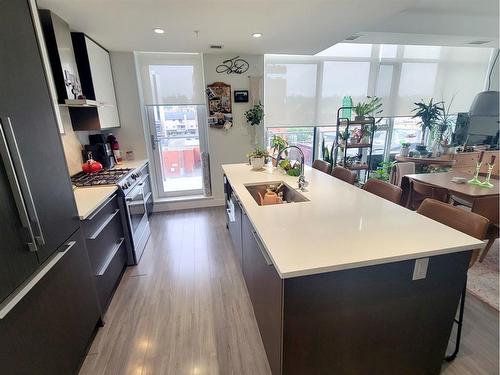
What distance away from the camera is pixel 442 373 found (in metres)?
1.54

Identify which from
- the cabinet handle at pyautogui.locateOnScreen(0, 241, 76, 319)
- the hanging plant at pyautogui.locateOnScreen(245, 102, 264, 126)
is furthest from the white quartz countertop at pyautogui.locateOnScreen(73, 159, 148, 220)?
the hanging plant at pyautogui.locateOnScreen(245, 102, 264, 126)

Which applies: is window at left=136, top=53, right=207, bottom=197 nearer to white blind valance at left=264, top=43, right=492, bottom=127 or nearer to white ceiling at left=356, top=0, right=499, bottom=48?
white blind valance at left=264, top=43, right=492, bottom=127

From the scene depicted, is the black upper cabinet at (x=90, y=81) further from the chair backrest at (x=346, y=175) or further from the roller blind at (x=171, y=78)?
the chair backrest at (x=346, y=175)

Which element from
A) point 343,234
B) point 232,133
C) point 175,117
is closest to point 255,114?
point 232,133

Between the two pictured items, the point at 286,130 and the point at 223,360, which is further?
the point at 286,130

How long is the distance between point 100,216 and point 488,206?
3564 millimetres

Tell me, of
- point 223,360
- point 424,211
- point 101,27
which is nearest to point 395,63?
point 424,211

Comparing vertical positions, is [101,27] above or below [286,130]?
above

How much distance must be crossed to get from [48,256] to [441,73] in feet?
21.9

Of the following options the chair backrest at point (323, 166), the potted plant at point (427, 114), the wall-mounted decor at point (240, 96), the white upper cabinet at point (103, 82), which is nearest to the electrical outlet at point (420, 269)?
the chair backrest at point (323, 166)

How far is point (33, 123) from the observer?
1.30m

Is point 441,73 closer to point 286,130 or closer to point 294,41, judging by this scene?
point 286,130

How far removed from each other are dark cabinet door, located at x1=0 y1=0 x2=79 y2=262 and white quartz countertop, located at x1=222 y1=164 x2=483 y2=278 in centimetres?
112

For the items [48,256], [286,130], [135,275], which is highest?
[286,130]
